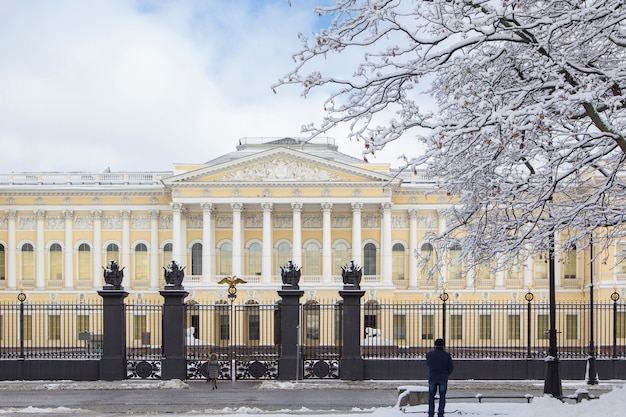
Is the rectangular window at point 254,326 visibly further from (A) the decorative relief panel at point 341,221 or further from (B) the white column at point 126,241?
(B) the white column at point 126,241

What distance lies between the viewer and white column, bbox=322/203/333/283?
55.9 m

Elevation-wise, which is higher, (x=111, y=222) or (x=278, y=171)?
(x=278, y=171)

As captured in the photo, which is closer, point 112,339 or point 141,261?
point 112,339

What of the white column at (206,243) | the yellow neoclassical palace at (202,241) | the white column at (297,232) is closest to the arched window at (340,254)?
the yellow neoclassical palace at (202,241)

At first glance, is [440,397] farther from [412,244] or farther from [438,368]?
[412,244]

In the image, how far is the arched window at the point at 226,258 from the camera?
192ft

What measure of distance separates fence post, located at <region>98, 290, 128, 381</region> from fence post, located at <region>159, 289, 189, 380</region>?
3.68 feet

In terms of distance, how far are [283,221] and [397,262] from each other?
830 cm

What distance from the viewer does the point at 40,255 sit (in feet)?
191

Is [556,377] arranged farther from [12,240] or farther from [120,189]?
[12,240]

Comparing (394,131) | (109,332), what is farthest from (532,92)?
(109,332)

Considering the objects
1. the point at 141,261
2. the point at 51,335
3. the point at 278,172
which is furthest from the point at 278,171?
the point at 51,335

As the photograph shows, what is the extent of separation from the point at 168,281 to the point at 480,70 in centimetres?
1315

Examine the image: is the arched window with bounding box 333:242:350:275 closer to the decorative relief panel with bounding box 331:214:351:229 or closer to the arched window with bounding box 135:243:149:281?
the decorative relief panel with bounding box 331:214:351:229
